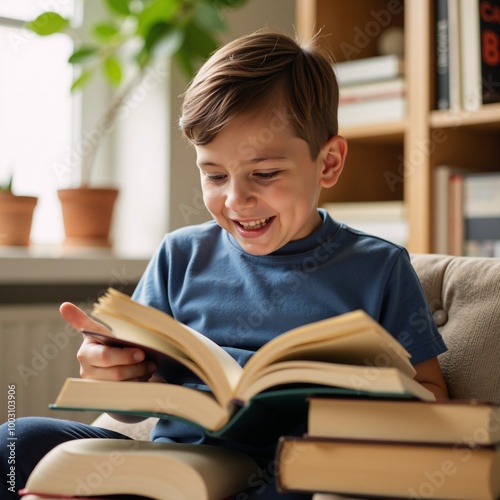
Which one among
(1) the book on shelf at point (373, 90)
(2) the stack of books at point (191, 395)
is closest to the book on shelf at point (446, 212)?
(1) the book on shelf at point (373, 90)

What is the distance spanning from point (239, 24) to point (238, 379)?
182 centimetres

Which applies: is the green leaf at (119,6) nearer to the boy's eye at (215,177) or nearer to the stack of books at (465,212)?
the stack of books at (465,212)

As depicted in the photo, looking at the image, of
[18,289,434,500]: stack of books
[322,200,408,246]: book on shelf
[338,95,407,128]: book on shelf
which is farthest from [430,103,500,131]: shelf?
[18,289,434,500]: stack of books

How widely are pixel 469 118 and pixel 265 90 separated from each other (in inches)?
38.1

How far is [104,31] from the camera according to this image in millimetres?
2287

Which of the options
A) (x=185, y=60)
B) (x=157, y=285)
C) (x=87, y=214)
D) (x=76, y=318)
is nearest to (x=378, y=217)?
(x=185, y=60)

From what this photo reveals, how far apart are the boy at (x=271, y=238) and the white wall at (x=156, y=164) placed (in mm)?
1138

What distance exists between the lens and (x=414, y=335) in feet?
3.70

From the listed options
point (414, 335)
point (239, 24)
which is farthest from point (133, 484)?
point (239, 24)

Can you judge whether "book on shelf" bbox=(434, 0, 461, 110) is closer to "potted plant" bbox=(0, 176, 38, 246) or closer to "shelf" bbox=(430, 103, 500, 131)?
"shelf" bbox=(430, 103, 500, 131)

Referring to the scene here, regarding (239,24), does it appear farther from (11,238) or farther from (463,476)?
(463,476)

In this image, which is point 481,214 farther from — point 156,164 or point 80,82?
point 80,82

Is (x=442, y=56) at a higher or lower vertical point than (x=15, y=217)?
higher

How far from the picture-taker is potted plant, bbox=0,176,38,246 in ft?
6.99
